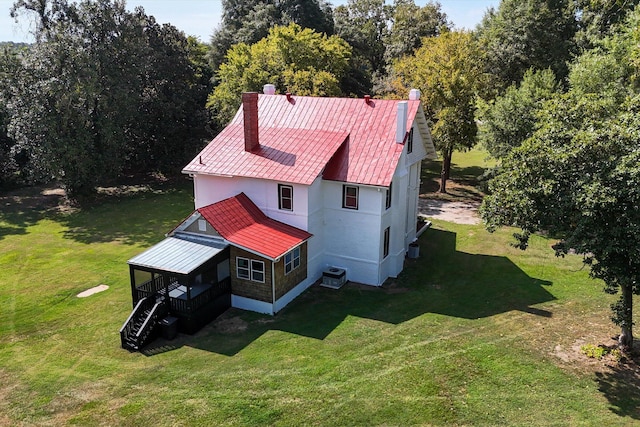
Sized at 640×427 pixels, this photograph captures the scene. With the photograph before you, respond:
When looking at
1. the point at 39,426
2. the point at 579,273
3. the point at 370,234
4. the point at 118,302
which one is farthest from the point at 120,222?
the point at 579,273

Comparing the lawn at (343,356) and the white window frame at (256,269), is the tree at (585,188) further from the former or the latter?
the white window frame at (256,269)

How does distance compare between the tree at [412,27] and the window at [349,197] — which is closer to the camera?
the window at [349,197]

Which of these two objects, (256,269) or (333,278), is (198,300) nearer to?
(256,269)

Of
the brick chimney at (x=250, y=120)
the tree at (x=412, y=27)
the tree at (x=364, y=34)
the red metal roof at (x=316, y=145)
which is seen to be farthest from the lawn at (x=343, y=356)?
the tree at (x=412, y=27)

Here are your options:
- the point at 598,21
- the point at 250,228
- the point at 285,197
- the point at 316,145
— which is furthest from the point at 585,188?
the point at 598,21

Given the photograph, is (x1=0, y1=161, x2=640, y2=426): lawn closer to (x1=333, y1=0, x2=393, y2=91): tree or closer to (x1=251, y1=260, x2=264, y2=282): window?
(x1=251, y1=260, x2=264, y2=282): window

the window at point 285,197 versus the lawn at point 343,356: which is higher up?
the window at point 285,197

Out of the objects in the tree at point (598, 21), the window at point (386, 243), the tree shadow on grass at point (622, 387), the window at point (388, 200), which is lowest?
the tree shadow on grass at point (622, 387)

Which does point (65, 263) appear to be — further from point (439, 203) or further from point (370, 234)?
point (439, 203)
